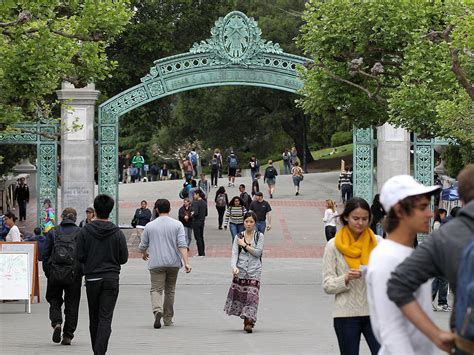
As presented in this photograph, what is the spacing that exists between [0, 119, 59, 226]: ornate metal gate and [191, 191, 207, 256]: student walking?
323 cm

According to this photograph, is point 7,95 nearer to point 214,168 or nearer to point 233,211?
point 233,211

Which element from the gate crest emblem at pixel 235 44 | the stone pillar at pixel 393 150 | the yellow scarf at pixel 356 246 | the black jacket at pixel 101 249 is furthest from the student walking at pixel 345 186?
the yellow scarf at pixel 356 246

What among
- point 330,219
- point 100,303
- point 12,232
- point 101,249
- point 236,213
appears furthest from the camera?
point 330,219

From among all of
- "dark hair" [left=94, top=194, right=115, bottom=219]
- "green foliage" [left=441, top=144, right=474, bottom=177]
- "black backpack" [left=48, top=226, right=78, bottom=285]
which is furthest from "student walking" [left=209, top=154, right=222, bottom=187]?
"dark hair" [left=94, top=194, right=115, bottom=219]

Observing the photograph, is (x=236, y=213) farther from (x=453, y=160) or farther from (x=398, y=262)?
(x=398, y=262)

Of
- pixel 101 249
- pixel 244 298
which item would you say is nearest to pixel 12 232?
pixel 244 298

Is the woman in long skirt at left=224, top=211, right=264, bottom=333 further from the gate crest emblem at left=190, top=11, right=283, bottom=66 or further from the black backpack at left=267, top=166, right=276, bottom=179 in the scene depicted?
the black backpack at left=267, top=166, right=276, bottom=179

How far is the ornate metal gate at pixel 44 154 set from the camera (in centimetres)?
2817

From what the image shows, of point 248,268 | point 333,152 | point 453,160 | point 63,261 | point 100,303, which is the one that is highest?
point 333,152

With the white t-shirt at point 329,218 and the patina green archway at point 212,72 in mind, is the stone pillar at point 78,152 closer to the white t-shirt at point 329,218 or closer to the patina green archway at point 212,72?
the patina green archway at point 212,72

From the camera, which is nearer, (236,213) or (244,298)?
(244,298)

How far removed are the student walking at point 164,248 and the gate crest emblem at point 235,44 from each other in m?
13.9

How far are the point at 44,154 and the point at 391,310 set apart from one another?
888 inches

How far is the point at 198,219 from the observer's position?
1061 inches
